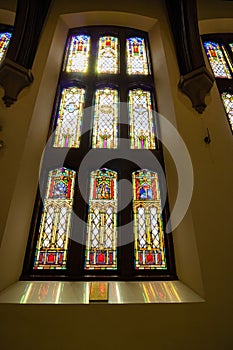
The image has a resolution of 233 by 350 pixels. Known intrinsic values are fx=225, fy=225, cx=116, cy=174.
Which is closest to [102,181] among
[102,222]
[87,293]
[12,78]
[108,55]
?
[102,222]

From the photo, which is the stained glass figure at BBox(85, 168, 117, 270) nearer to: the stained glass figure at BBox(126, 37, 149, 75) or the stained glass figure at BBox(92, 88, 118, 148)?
the stained glass figure at BBox(92, 88, 118, 148)

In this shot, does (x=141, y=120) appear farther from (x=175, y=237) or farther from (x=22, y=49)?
(x=22, y=49)

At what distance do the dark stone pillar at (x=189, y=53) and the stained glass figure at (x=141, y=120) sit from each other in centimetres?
65

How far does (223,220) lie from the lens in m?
2.46

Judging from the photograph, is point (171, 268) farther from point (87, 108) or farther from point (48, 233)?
point (87, 108)

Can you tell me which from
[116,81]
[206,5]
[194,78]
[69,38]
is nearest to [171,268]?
[194,78]

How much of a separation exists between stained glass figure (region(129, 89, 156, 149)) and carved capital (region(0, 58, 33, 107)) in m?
1.66

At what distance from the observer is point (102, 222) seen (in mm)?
2803

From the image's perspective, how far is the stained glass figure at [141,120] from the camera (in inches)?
136

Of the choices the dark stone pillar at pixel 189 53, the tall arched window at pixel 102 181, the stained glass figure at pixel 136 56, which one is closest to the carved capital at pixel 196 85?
the dark stone pillar at pixel 189 53

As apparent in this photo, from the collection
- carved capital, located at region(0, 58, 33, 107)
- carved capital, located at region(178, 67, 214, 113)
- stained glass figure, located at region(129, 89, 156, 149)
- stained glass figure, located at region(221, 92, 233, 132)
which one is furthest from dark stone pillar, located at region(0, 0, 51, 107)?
stained glass figure, located at region(221, 92, 233, 132)

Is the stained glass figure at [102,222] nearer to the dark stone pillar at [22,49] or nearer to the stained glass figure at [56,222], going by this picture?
the stained glass figure at [56,222]

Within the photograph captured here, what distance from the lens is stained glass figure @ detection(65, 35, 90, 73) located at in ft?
13.7

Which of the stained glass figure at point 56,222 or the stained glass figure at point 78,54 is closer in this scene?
the stained glass figure at point 56,222
